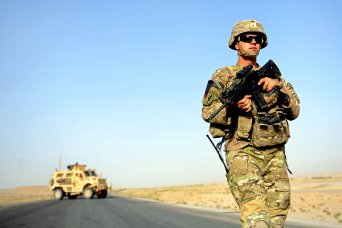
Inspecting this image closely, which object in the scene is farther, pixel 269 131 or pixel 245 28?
pixel 245 28

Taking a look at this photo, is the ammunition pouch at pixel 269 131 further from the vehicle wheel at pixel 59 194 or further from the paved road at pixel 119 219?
the vehicle wheel at pixel 59 194

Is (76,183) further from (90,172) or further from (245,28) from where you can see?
(245,28)

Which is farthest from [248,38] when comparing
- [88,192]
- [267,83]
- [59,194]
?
[59,194]

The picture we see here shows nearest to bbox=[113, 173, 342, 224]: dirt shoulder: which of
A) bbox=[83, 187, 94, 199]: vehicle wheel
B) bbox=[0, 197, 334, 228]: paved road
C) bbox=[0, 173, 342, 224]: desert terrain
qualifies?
bbox=[0, 173, 342, 224]: desert terrain

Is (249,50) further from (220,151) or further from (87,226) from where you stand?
(87,226)

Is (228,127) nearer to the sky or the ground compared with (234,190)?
nearer to the sky

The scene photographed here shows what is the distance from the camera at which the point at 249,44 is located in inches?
132

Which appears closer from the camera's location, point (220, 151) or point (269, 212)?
point (269, 212)

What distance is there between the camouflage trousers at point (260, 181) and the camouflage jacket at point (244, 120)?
8cm

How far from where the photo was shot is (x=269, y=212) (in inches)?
120

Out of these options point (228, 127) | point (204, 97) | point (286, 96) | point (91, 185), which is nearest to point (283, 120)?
point (286, 96)

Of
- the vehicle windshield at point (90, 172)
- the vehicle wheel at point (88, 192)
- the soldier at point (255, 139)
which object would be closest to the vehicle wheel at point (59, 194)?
the vehicle wheel at point (88, 192)

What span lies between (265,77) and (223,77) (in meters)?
0.35

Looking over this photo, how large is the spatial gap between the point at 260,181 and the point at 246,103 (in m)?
0.60
